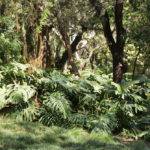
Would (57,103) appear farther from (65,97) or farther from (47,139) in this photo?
(47,139)

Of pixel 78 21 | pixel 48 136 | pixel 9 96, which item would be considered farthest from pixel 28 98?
pixel 78 21

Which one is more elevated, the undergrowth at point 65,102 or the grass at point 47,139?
the undergrowth at point 65,102

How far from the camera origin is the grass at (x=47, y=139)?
5.07 metres

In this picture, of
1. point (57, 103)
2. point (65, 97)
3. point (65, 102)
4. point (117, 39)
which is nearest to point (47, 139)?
point (57, 103)

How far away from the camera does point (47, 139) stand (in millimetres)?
5895

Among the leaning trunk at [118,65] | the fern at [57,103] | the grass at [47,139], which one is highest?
the leaning trunk at [118,65]

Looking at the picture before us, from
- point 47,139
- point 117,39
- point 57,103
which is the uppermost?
point 117,39

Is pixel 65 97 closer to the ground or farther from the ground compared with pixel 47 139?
farther from the ground

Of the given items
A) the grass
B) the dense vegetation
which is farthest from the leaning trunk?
the grass

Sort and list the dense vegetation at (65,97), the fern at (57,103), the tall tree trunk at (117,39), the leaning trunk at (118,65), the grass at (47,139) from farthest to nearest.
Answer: the leaning trunk at (118,65) < the tall tree trunk at (117,39) < the fern at (57,103) < the dense vegetation at (65,97) < the grass at (47,139)

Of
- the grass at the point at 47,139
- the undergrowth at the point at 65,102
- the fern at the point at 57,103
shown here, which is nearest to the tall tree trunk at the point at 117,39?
the undergrowth at the point at 65,102

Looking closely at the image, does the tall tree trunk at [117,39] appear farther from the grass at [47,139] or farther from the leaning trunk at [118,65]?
the grass at [47,139]

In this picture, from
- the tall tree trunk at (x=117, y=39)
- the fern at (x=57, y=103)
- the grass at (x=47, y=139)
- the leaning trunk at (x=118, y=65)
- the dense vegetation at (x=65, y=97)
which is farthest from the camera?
the leaning trunk at (x=118, y=65)

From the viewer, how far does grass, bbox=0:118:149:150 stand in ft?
16.6
